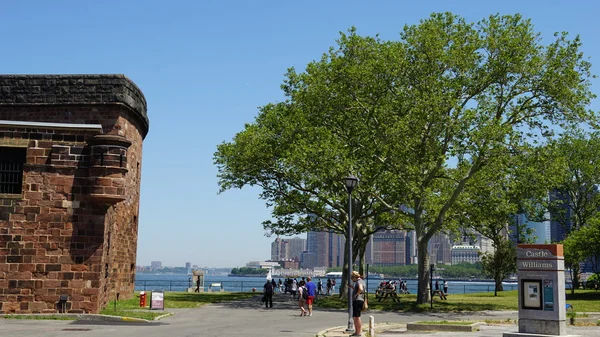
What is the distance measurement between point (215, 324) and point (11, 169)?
33.1 feet

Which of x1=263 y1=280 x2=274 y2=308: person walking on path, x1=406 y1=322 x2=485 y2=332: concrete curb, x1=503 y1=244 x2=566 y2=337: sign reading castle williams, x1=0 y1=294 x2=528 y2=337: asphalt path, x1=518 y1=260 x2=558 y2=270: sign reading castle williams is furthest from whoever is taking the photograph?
x1=263 y1=280 x2=274 y2=308: person walking on path

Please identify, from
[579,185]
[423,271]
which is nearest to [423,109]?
[423,271]

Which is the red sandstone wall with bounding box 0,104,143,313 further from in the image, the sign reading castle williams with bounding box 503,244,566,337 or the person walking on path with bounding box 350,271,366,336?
the sign reading castle williams with bounding box 503,244,566,337

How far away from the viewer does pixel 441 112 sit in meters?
32.5

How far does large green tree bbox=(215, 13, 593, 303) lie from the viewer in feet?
107

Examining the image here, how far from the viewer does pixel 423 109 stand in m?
33.0

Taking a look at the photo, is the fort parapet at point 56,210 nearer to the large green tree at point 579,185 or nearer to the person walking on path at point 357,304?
the person walking on path at point 357,304

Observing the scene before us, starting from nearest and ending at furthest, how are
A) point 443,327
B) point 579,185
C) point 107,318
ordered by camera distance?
point 443,327 → point 107,318 → point 579,185

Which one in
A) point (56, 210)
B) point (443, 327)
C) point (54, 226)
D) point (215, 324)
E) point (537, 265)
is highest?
point (56, 210)

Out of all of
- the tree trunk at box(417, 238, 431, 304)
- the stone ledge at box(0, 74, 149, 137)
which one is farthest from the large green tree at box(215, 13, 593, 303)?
the stone ledge at box(0, 74, 149, 137)

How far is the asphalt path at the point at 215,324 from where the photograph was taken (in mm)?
19641

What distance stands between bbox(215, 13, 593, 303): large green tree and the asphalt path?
740 centimetres

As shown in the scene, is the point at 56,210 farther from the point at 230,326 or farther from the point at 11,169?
the point at 230,326

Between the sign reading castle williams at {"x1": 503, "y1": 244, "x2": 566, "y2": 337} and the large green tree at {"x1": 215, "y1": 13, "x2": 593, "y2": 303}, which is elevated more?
the large green tree at {"x1": 215, "y1": 13, "x2": 593, "y2": 303}
